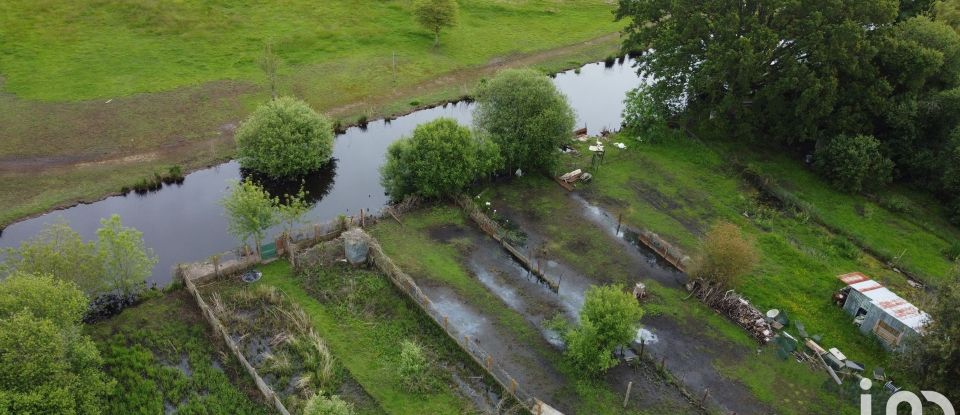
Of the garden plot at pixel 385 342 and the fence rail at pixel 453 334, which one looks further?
the garden plot at pixel 385 342

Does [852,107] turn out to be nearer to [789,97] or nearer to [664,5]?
[789,97]

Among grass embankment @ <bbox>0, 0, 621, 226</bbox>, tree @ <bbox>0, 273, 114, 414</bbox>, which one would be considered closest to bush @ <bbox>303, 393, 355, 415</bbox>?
tree @ <bbox>0, 273, 114, 414</bbox>

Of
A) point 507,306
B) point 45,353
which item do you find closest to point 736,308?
point 507,306

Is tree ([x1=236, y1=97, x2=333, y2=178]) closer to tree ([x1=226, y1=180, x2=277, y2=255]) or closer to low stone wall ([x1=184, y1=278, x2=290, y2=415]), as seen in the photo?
tree ([x1=226, y1=180, x2=277, y2=255])

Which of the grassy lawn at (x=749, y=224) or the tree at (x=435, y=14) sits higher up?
the tree at (x=435, y=14)

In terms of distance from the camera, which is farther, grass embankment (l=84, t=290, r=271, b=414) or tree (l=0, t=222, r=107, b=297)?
tree (l=0, t=222, r=107, b=297)

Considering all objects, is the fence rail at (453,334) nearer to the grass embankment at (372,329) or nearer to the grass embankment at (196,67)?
the grass embankment at (372,329)

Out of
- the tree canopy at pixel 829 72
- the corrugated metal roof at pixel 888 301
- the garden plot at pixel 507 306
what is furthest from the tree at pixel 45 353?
the tree canopy at pixel 829 72
